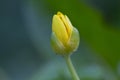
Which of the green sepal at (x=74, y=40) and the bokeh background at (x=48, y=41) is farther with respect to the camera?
the bokeh background at (x=48, y=41)

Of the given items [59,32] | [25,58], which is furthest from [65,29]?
[25,58]

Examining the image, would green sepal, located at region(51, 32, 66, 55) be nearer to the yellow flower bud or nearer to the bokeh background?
the yellow flower bud

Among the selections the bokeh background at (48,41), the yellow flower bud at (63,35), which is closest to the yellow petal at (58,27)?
the yellow flower bud at (63,35)

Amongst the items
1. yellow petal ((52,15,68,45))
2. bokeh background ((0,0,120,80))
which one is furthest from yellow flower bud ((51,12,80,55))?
bokeh background ((0,0,120,80))

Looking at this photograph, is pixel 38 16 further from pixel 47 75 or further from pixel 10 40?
pixel 10 40

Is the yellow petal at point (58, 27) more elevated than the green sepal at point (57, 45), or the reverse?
the yellow petal at point (58, 27)

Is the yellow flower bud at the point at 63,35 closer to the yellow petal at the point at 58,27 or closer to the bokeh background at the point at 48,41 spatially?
the yellow petal at the point at 58,27
